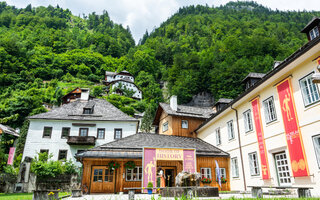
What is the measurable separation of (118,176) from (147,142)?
3.70 m

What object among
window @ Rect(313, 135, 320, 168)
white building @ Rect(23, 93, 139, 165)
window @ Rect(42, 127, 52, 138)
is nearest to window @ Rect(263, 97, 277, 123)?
window @ Rect(313, 135, 320, 168)

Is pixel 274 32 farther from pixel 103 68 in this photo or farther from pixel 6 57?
pixel 6 57

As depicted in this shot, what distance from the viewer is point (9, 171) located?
21.4m

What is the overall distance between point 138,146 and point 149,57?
75454 millimetres

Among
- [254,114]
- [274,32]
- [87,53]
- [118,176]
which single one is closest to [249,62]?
[274,32]

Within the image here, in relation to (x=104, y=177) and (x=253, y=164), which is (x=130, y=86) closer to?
(x=104, y=177)

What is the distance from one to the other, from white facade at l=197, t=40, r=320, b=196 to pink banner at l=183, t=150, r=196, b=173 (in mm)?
3619

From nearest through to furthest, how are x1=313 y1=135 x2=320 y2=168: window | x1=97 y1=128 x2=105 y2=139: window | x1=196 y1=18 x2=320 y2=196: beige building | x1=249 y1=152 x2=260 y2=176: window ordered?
1. x1=313 y1=135 x2=320 y2=168: window
2. x1=196 y1=18 x2=320 y2=196: beige building
3. x1=249 y1=152 x2=260 y2=176: window
4. x1=97 y1=128 x2=105 y2=139: window

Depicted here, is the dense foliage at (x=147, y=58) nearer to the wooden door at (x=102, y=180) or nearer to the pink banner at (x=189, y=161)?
the wooden door at (x=102, y=180)

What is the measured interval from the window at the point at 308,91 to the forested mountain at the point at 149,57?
3776cm

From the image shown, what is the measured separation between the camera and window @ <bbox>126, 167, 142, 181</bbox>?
16.8 meters

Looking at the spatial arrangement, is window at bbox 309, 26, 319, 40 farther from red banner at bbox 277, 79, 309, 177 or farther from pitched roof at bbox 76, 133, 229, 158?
pitched roof at bbox 76, 133, 229, 158

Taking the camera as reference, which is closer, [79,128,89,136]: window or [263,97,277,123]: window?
[263,97,277,123]: window

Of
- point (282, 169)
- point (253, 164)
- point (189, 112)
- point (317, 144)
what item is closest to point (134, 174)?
point (253, 164)
